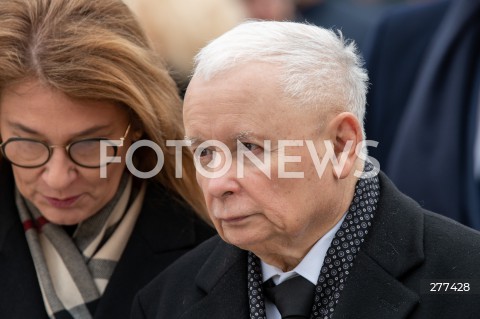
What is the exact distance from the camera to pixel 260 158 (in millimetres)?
3049

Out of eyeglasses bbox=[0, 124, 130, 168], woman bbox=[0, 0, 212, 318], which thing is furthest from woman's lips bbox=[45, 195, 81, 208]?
eyeglasses bbox=[0, 124, 130, 168]

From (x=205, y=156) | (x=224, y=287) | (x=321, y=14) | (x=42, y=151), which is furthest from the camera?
(x=321, y=14)

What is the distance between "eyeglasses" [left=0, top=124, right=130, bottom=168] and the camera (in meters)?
3.69

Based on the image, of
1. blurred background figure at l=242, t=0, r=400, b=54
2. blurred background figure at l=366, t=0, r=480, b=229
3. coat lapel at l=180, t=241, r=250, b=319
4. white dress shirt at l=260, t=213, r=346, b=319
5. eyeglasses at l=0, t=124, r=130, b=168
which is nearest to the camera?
white dress shirt at l=260, t=213, r=346, b=319

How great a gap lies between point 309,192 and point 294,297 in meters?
0.30

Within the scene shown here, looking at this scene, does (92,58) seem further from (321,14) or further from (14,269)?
(321,14)

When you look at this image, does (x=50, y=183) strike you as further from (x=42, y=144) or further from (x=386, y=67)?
(x=386, y=67)

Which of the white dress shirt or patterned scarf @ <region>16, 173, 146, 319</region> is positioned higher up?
the white dress shirt

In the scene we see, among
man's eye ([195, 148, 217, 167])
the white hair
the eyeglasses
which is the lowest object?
the eyeglasses

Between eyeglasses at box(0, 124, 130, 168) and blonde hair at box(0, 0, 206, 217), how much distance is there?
6.4 inches

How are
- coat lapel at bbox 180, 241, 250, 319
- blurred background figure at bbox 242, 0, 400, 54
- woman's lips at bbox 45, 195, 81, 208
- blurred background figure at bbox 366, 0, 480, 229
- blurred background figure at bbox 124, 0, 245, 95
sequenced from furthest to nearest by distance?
blurred background figure at bbox 242, 0, 400, 54
blurred background figure at bbox 124, 0, 245, 95
blurred background figure at bbox 366, 0, 480, 229
woman's lips at bbox 45, 195, 81, 208
coat lapel at bbox 180, 241, 250, 319

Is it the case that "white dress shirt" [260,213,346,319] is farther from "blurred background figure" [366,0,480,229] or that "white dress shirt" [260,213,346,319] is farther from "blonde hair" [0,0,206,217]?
"blurred background figure" [366,0,480,229]

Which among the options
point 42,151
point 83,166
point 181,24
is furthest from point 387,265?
point 181,24

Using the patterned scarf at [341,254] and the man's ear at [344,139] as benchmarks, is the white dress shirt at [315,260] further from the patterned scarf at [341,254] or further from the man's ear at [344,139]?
the man's ear at [344,139]
